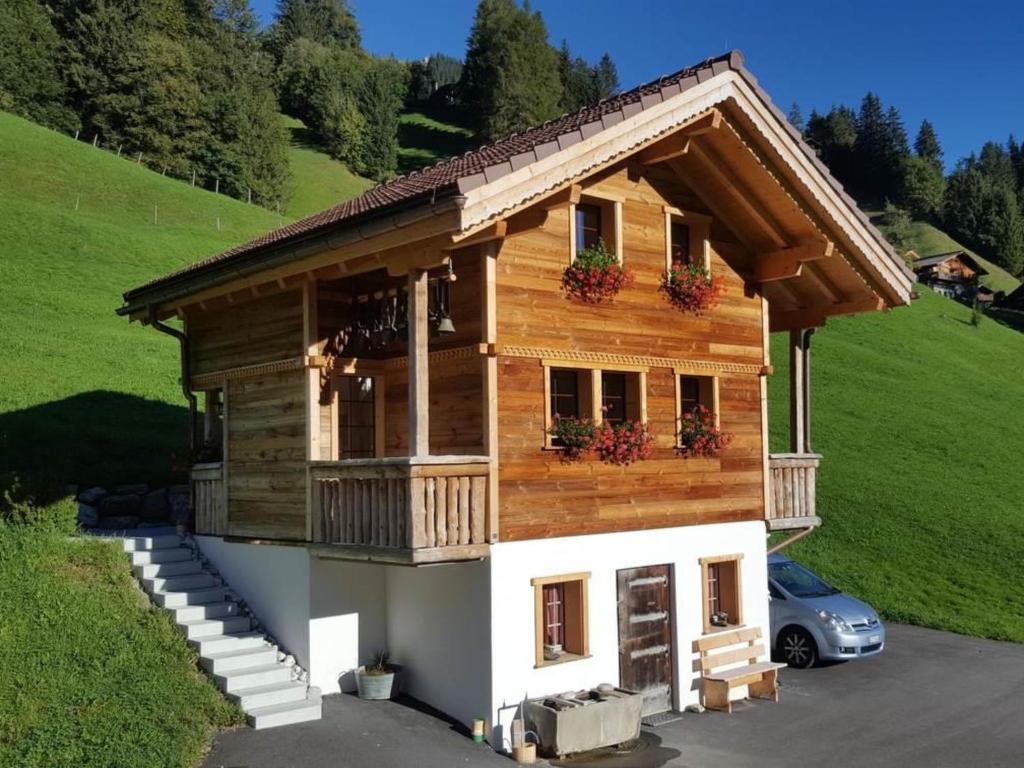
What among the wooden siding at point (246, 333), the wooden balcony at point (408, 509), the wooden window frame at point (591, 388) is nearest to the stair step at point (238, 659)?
the wooden balcony at point (408, 509)

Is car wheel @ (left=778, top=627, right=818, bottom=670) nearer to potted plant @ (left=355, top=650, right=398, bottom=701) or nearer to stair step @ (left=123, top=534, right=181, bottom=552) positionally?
potted plant @ (left=355, top=650, right=398, bottom=701)

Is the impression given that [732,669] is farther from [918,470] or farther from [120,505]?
[918,470]

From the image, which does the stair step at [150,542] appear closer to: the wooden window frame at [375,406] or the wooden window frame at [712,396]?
the wooden window frame at [375,406]

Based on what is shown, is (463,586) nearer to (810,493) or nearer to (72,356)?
(810,493)

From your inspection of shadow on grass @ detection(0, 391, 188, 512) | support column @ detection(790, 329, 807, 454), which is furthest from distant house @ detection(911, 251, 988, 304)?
shadow on grass @ detection(0, 391, 188, 512)

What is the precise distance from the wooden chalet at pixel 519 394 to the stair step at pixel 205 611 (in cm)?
30

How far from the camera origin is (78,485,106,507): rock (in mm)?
17625

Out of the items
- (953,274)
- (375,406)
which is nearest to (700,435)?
(375,406)

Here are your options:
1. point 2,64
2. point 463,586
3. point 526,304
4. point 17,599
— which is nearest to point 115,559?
point 17,599

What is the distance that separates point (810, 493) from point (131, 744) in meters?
11.0

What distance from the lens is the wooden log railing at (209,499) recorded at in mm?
14523

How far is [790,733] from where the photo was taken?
12.4 metres

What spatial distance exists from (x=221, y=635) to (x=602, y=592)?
534 cm

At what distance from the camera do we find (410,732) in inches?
451
